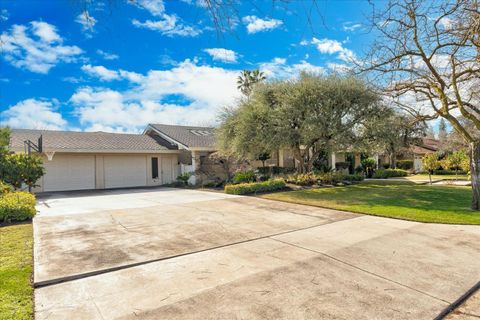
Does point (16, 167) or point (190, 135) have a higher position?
point (190, 135)

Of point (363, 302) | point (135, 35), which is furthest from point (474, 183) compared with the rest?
point (135, 35)

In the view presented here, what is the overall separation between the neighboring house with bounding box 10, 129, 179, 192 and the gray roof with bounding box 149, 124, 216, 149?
1.06m

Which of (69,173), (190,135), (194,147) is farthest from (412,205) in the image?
(69,173)

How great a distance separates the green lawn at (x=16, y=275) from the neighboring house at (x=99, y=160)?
11.0 meters

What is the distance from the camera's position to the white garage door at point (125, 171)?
19.0 meters

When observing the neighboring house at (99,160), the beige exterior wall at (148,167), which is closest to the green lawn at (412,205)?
the beige exterior wall at (148,167)

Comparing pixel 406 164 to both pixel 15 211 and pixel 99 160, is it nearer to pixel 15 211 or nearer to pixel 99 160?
pixel 99 160

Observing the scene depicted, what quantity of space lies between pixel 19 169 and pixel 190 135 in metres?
12.2

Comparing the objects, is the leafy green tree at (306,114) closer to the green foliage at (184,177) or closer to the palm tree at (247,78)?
the green foliage at (184,177)

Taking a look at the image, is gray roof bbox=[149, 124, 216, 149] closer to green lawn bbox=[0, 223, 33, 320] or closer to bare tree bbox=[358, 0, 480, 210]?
bare tree bbox=[358, 0, 480, 210]

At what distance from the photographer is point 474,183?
9000 millimetres

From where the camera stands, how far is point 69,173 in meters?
17.5

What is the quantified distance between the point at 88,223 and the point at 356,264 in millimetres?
6722

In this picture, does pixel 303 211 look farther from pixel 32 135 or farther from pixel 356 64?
pixel 32 135
